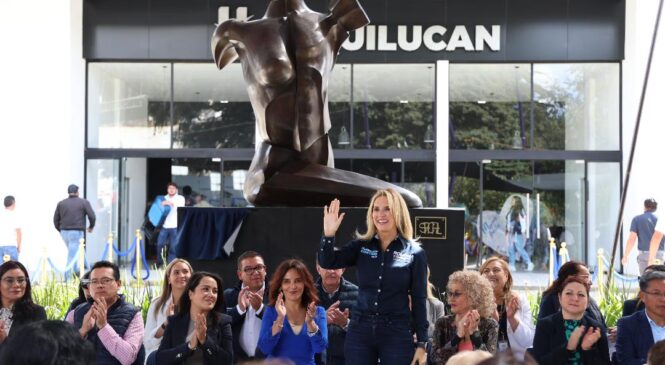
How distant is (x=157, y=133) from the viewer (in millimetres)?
23172

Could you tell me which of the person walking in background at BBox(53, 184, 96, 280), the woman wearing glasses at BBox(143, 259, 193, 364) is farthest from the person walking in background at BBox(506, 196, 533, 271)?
the woman wearing glasses at BBox(143, 259, 193, 364)

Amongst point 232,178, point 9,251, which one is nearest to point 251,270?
point 9,251

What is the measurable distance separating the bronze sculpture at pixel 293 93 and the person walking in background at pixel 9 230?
8.06 meters

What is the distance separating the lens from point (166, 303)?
7199mm

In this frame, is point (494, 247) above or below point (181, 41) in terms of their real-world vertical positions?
below

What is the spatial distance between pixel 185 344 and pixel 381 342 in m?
1.24

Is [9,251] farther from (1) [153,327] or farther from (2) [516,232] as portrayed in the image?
(2) [516,232]

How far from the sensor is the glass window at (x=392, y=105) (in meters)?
23.0

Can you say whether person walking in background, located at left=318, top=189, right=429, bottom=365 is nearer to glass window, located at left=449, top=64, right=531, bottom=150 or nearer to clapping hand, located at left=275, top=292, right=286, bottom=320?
clapping hand, located at left=275, top=292, right=286, bottom=320

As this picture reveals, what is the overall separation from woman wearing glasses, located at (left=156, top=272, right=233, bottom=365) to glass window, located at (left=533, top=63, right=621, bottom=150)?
17345mm

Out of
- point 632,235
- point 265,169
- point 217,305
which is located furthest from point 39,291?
point 632,235

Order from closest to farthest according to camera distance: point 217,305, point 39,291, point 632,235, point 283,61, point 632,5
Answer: point 217,305 → point 283,61 → point 39,291 → point 632,235 → point 632,5

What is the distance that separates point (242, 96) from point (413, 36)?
4.25 metres

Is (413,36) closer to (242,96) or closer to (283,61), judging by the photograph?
(242,96)
